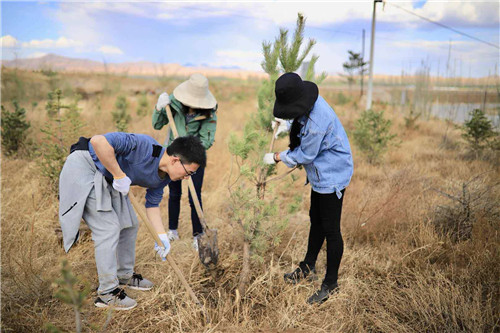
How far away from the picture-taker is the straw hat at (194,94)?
123 inches

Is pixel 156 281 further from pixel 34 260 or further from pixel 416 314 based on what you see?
pixel 416 314

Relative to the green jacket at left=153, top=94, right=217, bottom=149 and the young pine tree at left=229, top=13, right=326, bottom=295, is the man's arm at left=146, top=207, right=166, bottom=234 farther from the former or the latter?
the green jacket at left=153, top=94, right=217, bottom=149

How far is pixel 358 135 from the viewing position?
21.1 ft

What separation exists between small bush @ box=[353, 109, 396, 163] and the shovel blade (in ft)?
15.2

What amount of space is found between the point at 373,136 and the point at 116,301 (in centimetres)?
543

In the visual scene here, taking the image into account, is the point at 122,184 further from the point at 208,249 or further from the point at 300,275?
the point at 300,275

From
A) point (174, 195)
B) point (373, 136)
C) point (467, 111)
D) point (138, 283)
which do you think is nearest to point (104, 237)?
point (138, 283)

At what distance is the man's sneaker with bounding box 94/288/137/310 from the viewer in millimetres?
2234

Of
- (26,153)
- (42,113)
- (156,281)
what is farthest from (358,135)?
(42,113)

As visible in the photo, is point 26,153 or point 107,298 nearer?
point 107,298

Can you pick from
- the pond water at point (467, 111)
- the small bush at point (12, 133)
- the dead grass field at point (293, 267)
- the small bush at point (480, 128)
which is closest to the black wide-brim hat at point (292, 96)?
the dead grass field at point (293, 267)

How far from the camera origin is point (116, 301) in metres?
2.29

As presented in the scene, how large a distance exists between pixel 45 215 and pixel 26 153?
2.57 metres

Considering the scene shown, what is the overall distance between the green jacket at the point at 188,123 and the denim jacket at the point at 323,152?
3.85 ft
